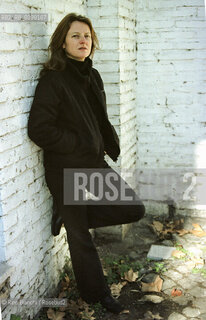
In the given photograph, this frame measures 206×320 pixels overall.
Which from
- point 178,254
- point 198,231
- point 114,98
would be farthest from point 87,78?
point 198,231

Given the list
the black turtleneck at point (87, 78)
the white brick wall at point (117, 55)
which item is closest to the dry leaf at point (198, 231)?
the white brick wall at point (117, 55)

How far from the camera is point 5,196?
2875mm

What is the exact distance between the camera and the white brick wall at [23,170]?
2.87 m

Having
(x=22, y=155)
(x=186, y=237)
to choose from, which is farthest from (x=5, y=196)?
(x=186, y=237)

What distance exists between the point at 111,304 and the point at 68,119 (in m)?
1.57

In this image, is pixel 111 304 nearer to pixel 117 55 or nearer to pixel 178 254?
pixel 178 254

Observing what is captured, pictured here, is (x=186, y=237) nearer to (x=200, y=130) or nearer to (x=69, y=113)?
(x=200, y=130)

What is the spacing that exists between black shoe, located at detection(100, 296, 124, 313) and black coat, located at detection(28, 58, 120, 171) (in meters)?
1.12

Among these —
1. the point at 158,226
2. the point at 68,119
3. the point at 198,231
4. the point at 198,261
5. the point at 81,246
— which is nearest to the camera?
the point at 68,119

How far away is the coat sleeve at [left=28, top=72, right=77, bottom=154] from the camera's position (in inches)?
122

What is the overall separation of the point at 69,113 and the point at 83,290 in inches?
58.5

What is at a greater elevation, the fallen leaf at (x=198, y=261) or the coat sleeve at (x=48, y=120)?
the coat sleeve at (x=48, y=120)

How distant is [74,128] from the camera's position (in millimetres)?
3355

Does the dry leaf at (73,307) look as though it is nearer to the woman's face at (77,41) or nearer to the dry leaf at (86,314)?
the dry leaf at (86,314)
